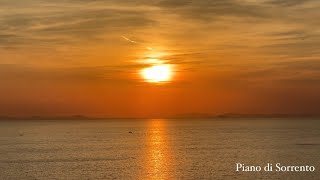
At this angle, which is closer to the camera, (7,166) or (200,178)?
(200,178)

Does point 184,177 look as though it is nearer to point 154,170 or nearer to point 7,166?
point 154,170

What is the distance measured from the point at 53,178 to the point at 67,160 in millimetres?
34096

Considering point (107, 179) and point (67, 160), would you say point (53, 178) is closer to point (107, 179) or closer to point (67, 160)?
point (107, 179)

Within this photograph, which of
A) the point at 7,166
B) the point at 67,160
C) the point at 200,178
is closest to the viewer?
the point at 200,178

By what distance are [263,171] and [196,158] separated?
103 ft

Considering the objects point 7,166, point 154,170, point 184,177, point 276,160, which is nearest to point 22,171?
point 7,166

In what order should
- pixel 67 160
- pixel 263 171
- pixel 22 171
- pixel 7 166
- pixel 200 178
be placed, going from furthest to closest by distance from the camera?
pixel 67 160, pixel 7 166, pixel 22 171, pixel 263 171, pixel 200 178

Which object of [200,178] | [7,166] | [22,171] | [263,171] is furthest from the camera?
[7,166]

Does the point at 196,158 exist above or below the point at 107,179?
below

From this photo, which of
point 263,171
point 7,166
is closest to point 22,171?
point 7,166

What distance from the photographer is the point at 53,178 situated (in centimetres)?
9575

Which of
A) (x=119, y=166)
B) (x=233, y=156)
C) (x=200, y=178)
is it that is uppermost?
(x=200, y=178)

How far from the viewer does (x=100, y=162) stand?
12231cm

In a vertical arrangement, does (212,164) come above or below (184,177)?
below
